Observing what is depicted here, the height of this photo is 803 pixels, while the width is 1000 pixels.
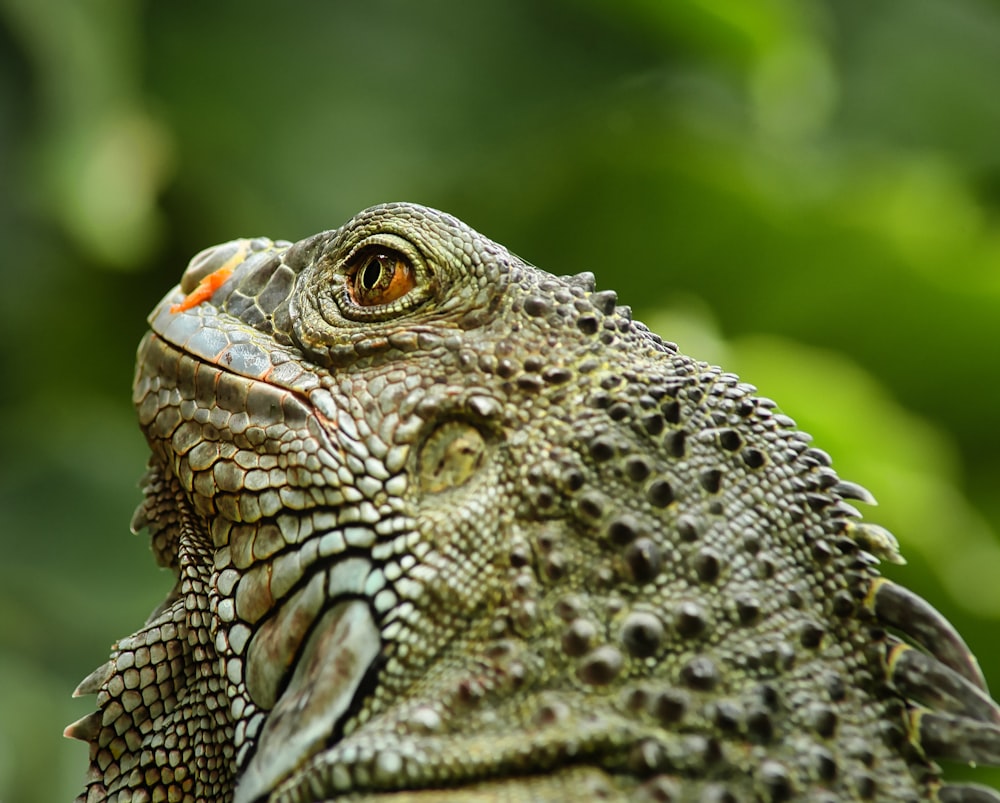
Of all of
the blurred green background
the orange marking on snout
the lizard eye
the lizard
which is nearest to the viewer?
the lizard

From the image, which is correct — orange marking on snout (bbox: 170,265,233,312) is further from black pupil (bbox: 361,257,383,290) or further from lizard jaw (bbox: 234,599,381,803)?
lizard jaw (bbox: 234,599,381,803)

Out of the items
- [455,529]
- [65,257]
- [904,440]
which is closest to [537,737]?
[455,529]

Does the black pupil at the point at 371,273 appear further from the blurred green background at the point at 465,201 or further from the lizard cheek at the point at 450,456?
the blurred green background at the point at 465,201

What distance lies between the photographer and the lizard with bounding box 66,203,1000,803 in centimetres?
219

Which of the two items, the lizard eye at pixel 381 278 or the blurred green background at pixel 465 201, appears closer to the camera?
the lizard eye at pixel 381 278

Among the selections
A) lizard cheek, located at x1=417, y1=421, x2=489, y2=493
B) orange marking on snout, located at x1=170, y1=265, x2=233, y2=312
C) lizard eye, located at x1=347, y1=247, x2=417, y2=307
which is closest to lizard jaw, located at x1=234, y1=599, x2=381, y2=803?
lizard cheek, located at x1=417, y1=421, x2=489, y2=493

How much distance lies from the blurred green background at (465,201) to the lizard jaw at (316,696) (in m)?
4.47

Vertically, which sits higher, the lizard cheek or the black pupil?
the black pupil

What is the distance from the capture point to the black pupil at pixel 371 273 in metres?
2.64

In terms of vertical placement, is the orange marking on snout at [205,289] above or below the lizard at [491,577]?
above

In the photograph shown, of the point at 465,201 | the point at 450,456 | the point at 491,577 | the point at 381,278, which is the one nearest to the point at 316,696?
the point at 491,577

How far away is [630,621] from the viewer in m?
2.25

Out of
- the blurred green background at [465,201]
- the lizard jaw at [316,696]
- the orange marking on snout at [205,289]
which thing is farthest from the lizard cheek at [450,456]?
the blurred green background at [465,201]

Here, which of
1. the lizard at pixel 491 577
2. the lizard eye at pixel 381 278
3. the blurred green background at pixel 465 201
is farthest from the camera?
the blurred green background at pixel 465 201
